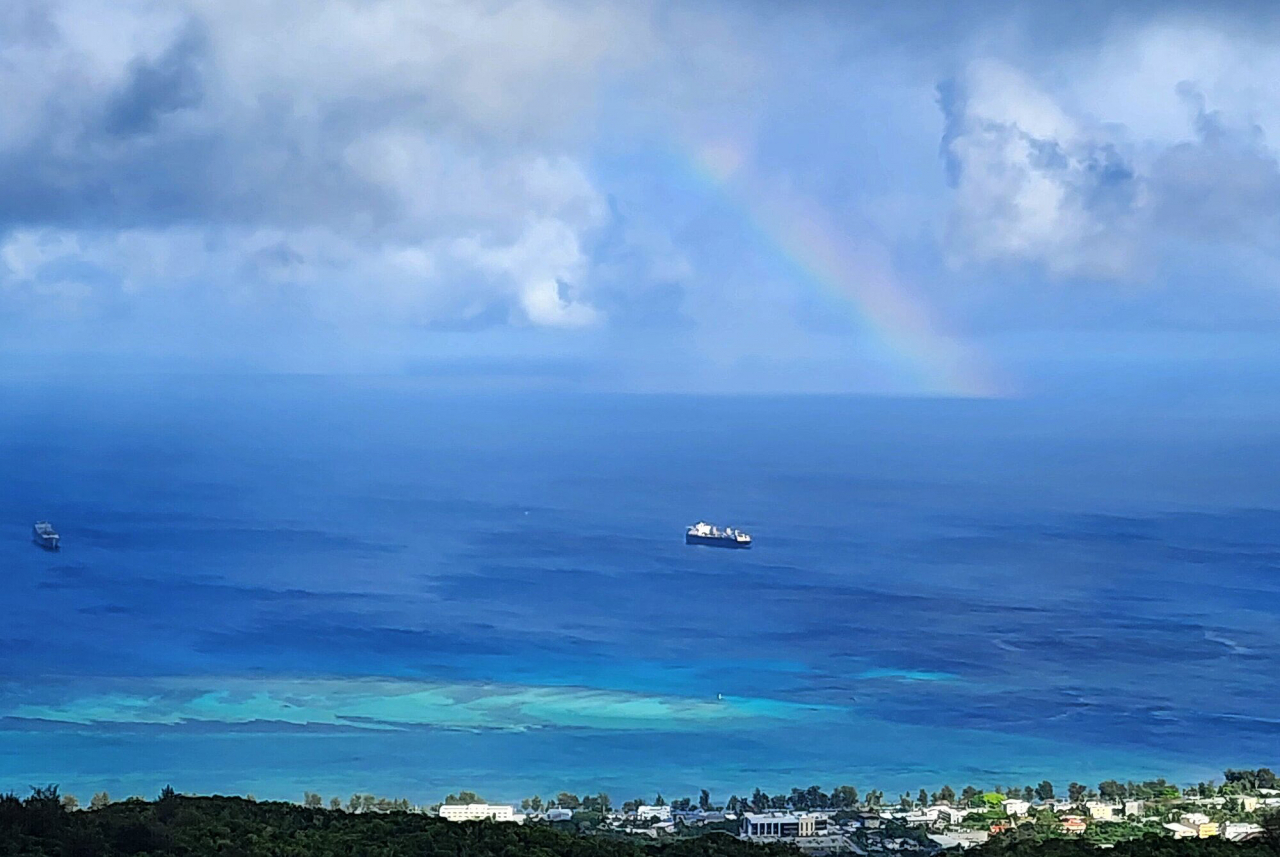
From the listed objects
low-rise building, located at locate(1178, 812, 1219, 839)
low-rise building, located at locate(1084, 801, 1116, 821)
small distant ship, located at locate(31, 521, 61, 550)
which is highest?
small distant ship, located at locate(31, 521, 61, 550)

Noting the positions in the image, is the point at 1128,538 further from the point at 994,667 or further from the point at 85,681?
the point at 85,681

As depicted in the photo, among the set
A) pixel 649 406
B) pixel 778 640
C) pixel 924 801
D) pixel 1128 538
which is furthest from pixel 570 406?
pixel 924 801

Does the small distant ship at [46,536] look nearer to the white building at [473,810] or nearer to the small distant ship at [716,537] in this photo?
the small distant ship at [716,537]

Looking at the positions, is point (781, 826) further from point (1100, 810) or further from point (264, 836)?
point (264, 836)

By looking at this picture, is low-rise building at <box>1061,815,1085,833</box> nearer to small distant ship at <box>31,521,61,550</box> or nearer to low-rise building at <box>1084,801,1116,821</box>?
low-rise building at <box>1084,801,1116,821</box>

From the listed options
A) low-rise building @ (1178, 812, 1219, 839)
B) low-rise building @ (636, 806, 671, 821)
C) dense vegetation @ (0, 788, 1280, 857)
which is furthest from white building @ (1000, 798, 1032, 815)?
dense vegetation @ (0, 788, 1280, 857)

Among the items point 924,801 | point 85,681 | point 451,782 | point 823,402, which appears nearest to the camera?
point 924,801

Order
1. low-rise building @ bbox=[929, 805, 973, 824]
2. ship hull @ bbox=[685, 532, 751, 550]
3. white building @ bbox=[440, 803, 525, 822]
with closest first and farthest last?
1. low-rise building @ bbox=[929, 805, 973, 824]
2. white building @ bbox=[440, 803, 525, 822]
3. ship hull @ bbox=[685, 532, 751, 550]
